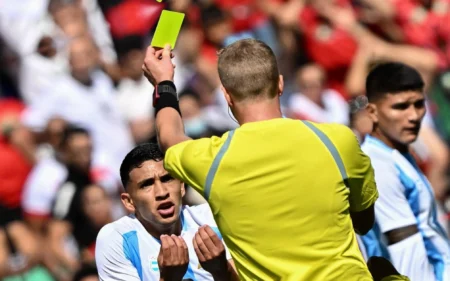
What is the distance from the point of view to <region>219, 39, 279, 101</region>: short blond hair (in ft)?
11.5

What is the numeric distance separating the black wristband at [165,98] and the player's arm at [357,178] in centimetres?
67

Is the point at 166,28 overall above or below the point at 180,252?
above

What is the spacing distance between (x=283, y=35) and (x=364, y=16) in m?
1.26

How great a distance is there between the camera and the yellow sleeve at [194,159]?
11.5 ft

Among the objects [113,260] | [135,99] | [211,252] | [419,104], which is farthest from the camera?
[135,99]

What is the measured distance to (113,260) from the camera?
4641mm

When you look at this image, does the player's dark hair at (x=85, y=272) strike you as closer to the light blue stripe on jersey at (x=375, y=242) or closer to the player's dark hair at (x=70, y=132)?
the player's dark hair at (x=70, y=132)

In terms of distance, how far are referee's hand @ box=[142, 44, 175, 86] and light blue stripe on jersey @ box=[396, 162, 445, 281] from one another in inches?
82.9

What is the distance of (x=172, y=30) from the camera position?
12.8ft

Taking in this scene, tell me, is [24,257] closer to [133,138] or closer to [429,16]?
[133,138]

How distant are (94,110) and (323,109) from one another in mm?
2549

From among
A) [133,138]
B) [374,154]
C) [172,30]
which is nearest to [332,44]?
[133,138]

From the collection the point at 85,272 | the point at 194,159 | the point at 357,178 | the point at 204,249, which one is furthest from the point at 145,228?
the point at 85,272

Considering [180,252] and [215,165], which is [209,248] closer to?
[180,252]
